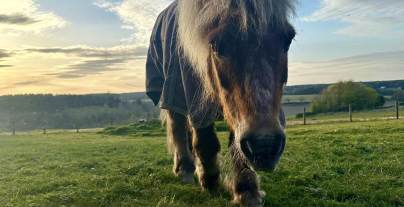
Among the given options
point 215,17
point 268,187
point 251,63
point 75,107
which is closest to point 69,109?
point 75,107

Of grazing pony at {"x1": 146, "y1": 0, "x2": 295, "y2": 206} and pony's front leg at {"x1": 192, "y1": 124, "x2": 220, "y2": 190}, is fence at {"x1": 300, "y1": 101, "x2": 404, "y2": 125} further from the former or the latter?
grazing pony at {"x1": 146, "y1": 0, "x2": 295, "y2": 206}

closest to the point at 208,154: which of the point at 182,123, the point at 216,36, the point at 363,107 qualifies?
the point at 182,123

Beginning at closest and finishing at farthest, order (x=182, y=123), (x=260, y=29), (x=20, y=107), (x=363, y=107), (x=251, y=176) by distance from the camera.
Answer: (x=260, y=29) → (x=251, y=176) → (x=182, y=123) → (x=363, y=107) → (x=20, y=107)

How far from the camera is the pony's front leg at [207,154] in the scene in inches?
187

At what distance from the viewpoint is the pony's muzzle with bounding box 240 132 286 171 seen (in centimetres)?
269

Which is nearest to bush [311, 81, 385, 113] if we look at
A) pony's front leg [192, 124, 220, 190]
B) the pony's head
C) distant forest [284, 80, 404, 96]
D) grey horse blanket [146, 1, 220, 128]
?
distant forest [284, 80, 404, 96]

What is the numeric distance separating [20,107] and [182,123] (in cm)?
8733

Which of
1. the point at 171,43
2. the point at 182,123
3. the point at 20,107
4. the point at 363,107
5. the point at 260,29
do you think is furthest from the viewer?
the point at 20,107

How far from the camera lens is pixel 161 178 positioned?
5980 millimetres

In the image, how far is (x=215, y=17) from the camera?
130 inches

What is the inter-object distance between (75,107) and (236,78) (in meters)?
94.9

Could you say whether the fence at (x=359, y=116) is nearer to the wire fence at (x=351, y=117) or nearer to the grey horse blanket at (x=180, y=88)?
the wire fence at (x=351, y=117)

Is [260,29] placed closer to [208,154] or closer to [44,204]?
[208,154]

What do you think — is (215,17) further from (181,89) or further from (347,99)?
(347,99)
